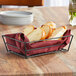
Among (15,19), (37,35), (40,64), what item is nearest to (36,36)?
(37,35)

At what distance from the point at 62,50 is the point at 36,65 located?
0.20 metres

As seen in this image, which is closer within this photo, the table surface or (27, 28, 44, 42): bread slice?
the table surface

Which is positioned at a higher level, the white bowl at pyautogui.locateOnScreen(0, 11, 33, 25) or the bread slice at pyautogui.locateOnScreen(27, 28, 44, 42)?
the bread slice at pyautogui.locateOnScreen(27, 28, 44, 42)

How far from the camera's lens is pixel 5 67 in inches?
31.0

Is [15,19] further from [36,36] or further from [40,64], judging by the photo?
[40,64]

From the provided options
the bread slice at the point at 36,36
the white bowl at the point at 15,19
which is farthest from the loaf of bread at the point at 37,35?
the white bowl at the point at 15,19

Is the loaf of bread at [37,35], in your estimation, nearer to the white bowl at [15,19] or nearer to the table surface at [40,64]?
the table surface at [40,64]

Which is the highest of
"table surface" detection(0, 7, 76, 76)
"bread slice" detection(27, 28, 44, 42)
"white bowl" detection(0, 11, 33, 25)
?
"bread slice" detection(27, 28, 44, 42)

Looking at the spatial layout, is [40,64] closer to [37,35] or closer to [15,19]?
[37,35]

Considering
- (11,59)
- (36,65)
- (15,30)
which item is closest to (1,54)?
(11,59)

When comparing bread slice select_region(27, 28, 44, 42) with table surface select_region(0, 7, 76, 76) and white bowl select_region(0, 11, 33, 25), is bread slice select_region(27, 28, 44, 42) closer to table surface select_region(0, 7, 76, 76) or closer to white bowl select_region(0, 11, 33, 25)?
table surface select_region(0, 7, 76, 76)

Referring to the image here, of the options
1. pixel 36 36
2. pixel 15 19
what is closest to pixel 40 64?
pixel 36 36

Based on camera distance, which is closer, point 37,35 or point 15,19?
point 37,35

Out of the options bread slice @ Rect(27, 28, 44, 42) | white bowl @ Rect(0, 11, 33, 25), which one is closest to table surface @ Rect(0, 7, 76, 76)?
bread slice @ Rect(27, 28, 44, 42)
